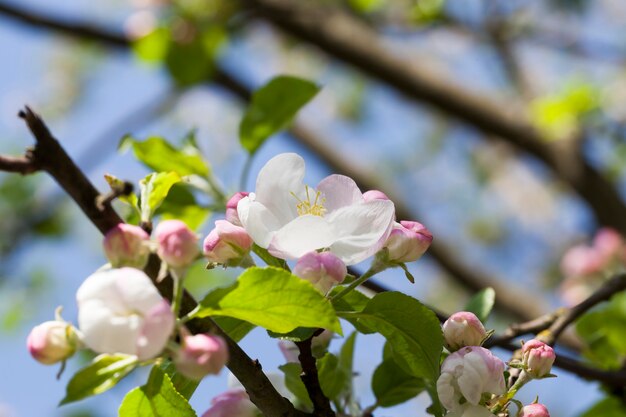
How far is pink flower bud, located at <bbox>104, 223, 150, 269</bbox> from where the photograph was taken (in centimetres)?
54

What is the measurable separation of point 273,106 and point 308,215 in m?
0.53

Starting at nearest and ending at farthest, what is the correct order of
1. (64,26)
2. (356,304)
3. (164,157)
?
(356,304)
(164,157)
(64,26)

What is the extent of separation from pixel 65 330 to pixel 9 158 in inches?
5.2

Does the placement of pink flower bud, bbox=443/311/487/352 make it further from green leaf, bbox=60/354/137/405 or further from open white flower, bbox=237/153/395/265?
green leaf, bbox=60/354/137/405

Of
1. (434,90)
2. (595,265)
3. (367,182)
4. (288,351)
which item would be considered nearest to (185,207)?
(288,351)

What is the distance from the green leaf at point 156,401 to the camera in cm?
59

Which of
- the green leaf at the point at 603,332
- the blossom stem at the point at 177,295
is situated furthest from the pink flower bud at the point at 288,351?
the green leaf at the point at 603,332

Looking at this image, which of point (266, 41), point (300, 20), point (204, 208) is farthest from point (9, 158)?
point (266, 41)

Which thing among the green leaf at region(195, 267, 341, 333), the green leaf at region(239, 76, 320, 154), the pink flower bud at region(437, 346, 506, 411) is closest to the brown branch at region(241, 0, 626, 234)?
the green leaf at region(239, 76, 320, 154)

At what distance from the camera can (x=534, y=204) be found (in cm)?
544

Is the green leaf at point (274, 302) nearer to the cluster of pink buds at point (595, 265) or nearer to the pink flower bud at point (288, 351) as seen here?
the pink flower bud at point (288, 351)

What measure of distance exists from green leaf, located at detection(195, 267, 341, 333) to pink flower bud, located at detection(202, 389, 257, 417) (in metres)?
0.14

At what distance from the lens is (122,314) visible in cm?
52

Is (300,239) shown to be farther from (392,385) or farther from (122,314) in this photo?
(392,385)
